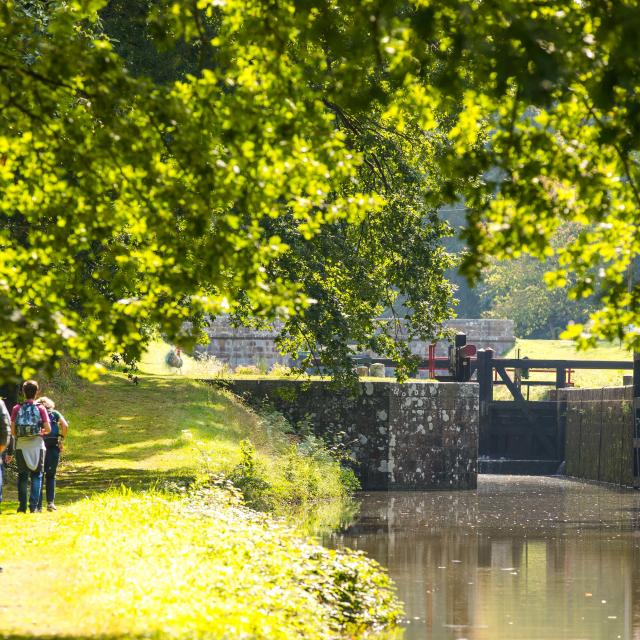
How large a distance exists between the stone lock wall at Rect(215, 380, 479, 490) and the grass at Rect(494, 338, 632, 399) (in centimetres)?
2010

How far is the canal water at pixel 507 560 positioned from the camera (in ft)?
37.6

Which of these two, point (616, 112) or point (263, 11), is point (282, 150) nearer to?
point (263, 11)

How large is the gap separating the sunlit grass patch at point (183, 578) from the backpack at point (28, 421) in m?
0.95

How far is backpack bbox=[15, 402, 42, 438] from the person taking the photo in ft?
46.5

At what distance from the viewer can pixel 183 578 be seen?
9.55 metres

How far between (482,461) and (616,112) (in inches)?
1059

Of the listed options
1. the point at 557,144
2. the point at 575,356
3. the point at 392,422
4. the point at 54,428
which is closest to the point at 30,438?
the point at 54,428

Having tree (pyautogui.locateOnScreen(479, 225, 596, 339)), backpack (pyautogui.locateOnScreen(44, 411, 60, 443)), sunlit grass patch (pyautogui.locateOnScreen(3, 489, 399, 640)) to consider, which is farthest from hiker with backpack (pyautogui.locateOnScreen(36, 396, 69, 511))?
tree (pyautogui.locateOnScreen(479, 225, 596, 339))

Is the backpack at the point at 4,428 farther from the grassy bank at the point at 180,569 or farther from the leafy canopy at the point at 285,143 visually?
the leafy canopy at the point at 285,143

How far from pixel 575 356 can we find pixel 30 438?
4718 centimetres

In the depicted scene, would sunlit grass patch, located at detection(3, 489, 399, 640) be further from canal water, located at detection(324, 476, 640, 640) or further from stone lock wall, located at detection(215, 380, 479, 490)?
stone lock wall, located at detection(215, 380, 479, 490)

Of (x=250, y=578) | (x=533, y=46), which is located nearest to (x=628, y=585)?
(x=250, y=578)

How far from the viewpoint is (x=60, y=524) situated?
12.8 meters

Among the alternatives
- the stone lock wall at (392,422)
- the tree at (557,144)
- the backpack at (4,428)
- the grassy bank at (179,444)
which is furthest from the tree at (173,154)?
the stone lock wall at (392,422)
